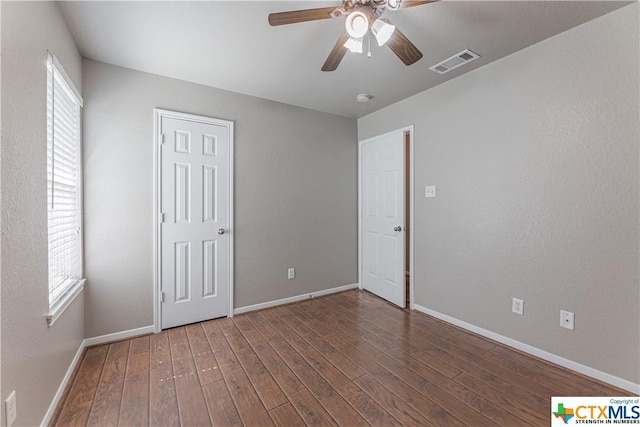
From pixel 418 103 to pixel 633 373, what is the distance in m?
2.74

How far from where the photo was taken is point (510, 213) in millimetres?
2324

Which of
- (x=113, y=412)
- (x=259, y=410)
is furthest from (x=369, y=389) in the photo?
(x=113, y=412)

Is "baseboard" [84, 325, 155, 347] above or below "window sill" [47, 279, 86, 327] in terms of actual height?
below

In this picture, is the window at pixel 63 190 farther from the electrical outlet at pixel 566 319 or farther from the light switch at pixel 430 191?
the electrical outlet at pixel 566 319

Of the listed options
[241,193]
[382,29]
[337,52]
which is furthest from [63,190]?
[382,29]

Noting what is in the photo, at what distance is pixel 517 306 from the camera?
7.47ft

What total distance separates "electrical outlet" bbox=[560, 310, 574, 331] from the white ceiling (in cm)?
206

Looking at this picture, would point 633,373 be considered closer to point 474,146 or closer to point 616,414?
point 616,414

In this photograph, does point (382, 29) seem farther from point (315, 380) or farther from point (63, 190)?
Result: point (63, 190)

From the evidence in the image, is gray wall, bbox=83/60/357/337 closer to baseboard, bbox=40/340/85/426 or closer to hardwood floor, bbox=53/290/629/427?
baseboard, bbox=40/340/85/426

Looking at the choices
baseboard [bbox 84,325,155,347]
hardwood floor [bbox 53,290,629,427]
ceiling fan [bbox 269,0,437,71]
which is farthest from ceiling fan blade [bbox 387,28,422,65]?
baseboard [bbox 84,325,155,347]

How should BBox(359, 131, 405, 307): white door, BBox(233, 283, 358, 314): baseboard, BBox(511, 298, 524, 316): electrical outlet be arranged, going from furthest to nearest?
BBox(359, 131, 405, 307): white door → BBox(233, 283, 358, 314): baseboard → BBox(511, 298, 524, 316): electrical outlet

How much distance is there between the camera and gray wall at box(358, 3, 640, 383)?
1.77m

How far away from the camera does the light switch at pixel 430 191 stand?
291cm
